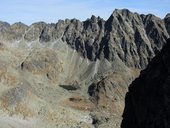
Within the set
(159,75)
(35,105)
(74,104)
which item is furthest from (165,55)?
(74,104)

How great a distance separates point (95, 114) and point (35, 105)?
32.0m

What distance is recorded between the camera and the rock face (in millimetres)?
43156

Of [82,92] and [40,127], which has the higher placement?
[82,92]

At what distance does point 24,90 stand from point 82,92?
59.2m

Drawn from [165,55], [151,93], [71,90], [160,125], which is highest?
[71,90]

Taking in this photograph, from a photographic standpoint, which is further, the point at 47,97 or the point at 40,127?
the point at 47,97

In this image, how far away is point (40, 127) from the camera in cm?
12319

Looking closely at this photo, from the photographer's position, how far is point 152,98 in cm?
4597

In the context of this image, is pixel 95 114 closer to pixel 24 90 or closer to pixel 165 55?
pixel 24 90

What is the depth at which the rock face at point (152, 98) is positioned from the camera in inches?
1699

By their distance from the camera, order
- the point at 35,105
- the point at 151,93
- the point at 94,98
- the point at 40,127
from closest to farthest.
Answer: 1. the point at 151,93
2. the point at 40,127
3. the point at 35,105
4. the point at 94,98

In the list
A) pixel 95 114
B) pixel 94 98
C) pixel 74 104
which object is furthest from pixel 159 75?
pixel 94 98

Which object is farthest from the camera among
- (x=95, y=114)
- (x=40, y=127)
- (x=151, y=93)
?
(x=95, y=114)

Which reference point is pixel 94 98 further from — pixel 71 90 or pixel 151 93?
pixel 151 93
